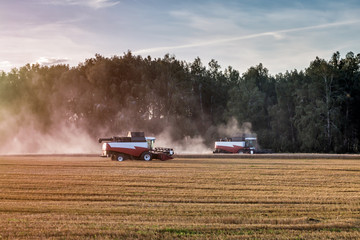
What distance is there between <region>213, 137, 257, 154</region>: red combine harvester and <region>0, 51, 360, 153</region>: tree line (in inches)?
369

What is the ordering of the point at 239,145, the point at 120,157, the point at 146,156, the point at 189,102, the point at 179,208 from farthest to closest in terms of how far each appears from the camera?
the point at 189,102 → the point at 239,145 → the point at 146,156 → the point at 120,157 → the point at 179,208

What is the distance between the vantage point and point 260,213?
14.6 m

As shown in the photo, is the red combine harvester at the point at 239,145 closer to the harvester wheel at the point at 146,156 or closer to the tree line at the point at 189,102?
the tree line at the point at 189,102

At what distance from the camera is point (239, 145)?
60594 millimetres

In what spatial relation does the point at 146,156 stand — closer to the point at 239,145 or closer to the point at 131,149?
the point at 131,149

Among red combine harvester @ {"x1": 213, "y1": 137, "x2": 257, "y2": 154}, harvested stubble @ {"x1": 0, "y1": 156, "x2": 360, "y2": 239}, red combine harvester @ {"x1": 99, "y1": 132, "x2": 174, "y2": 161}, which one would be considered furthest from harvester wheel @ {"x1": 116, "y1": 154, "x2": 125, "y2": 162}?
red combine harvester @ {"x1": 213, "y1": 137, "x2": 257, "y2": 154}

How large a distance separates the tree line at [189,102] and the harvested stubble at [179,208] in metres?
44.4

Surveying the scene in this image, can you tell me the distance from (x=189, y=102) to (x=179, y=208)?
60.9 metres

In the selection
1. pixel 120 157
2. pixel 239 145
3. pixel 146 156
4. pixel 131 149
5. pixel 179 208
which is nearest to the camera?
pixel 179 208

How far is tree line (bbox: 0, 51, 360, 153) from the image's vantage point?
6738 cm

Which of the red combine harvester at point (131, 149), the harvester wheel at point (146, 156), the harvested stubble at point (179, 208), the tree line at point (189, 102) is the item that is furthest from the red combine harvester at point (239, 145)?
the harvested stubble at point (179, 208)

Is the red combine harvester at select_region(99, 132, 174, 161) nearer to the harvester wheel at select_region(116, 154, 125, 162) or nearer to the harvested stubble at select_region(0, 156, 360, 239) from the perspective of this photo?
the harvester wheel at select_region(116, 154, 125, 162)

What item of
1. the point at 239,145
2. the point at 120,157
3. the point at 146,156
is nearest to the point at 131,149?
the point at 120,157

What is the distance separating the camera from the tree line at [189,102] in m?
67.4
